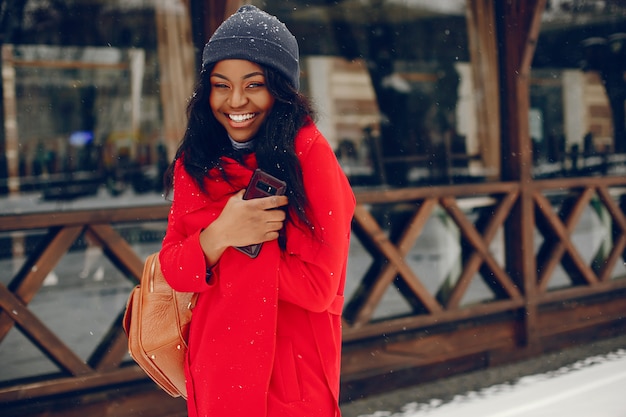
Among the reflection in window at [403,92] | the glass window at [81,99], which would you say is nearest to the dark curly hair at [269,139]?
the glass window at [81,99]

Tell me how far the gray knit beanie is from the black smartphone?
0.91ft

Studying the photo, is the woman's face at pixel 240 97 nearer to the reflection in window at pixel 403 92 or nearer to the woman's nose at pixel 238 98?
the woman's nose at pixel 238 98

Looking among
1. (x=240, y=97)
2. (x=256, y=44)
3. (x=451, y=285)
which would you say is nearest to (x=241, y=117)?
(x=240, y=97)

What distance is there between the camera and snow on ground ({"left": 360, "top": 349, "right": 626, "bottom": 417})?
4.64 meters

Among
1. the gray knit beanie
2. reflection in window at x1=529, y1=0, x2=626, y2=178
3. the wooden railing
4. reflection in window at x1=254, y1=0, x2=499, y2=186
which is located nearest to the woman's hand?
the gray knit beanie

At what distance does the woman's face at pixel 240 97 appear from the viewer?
1.92 m

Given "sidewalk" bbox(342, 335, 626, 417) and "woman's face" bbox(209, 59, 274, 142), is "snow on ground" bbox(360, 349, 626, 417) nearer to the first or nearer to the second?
"sidewalk" bbox(342, 335, 626, 417)

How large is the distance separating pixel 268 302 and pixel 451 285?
4330 millimetres

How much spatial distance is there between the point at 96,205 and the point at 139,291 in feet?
11.0

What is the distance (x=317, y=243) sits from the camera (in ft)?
5.97

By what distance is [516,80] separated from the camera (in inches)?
226

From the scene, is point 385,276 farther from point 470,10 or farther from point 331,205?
point 331,205

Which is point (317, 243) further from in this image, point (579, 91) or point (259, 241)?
point (579, 91)

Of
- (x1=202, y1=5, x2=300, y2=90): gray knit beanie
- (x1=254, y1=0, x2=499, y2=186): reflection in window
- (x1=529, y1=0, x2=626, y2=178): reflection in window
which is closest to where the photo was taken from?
(x1=202, y1=5, x2=300, y2=90): gray knit beanie
